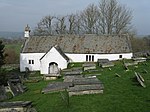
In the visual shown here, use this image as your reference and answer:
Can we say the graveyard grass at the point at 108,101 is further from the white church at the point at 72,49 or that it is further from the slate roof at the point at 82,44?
the slate roof at the point at 82,44

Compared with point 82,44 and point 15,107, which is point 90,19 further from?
point 15,107

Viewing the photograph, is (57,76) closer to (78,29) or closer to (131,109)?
(131,109)

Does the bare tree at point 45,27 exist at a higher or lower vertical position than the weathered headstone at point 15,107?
higher

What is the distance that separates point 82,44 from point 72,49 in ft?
6.66

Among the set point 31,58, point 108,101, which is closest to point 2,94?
point 108,101

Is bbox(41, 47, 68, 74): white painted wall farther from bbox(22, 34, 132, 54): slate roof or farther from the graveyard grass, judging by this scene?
the graveyard grass

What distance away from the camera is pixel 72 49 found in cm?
4550

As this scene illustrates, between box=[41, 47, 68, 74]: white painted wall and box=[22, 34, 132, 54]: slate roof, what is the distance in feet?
11.0

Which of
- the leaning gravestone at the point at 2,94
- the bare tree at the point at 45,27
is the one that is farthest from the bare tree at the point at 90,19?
the leaning gravestone at the point at 2,94

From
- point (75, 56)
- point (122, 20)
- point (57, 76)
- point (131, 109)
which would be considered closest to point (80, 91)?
point (131, 109)

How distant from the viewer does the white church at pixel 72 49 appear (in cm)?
4429

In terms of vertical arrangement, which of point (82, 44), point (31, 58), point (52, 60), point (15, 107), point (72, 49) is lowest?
point (15, 107)

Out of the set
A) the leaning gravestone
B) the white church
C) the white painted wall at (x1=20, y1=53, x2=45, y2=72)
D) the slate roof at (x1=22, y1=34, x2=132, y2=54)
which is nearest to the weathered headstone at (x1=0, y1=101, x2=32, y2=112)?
the leaning gravestone

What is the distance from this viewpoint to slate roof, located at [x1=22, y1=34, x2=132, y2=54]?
45.2 metres
